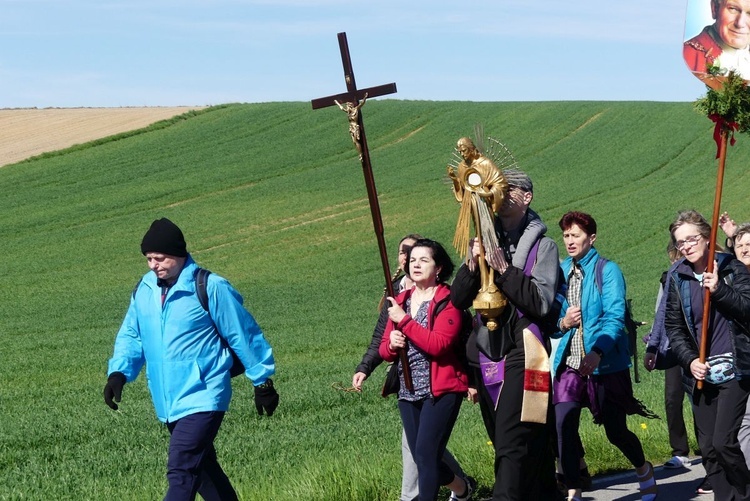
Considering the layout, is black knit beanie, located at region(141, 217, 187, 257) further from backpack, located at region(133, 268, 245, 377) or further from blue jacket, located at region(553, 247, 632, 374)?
blue jacket, located at region(553, 247, 632, 374)

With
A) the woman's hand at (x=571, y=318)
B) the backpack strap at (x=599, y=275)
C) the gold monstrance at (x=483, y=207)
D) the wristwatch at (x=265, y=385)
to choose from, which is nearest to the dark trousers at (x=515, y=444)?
the gold monstrance at (x=483, y=207)

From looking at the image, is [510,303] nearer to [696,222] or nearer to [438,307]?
[438,307]

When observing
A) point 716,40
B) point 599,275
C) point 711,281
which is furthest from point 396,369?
point 716,40

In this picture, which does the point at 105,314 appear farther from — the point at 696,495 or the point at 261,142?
the point at 261,142

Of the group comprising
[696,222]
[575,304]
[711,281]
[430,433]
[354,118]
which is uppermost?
[354,118]

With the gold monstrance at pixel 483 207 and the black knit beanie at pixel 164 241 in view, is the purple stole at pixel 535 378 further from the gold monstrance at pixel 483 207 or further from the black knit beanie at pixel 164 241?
the black knit beanie at pixel 164 241

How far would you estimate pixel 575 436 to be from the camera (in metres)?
7.21

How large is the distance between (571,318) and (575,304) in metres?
0.49

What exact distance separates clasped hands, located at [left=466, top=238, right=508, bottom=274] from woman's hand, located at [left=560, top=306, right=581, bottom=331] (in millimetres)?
1466

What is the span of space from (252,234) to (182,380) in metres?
33.9

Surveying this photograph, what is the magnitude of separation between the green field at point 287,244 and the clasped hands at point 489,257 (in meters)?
0.47

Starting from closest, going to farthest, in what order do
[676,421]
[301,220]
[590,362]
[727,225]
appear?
[590,362] < [727,225] < [676,421] < [301,220]

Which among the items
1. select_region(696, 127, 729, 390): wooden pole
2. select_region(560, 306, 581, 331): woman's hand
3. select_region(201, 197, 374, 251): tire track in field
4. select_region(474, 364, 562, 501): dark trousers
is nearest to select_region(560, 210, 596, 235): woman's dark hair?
select_region(560, 306, 581, 331): woman's hand

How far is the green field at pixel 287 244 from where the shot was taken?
9.28 meters
